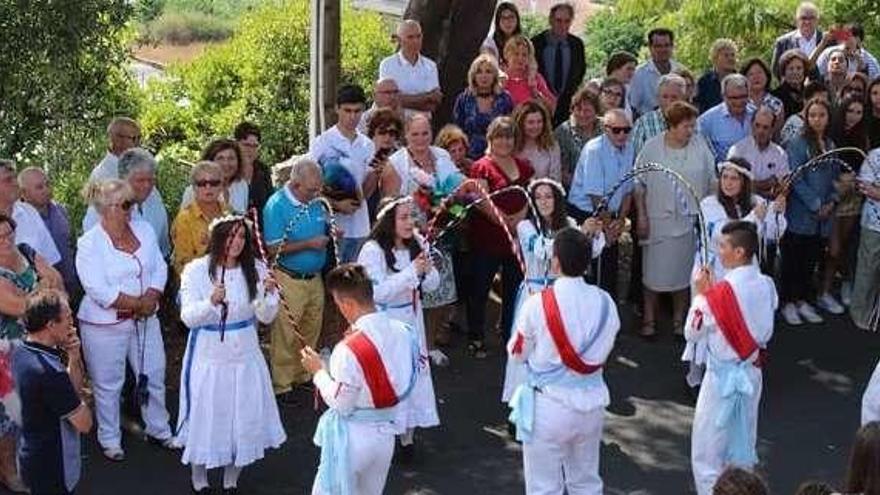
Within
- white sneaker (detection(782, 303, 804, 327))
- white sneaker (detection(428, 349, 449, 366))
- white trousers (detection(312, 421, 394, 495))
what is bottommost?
white sneaker (detection(428, 349, 449, 366))

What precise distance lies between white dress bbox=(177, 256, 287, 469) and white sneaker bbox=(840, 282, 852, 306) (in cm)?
566

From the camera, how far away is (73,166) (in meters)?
12.4

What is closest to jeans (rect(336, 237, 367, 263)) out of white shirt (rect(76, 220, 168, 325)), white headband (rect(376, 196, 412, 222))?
white headband (rect(376, 196, 412, 222))

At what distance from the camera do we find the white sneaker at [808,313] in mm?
11992

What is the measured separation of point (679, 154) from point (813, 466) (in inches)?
108

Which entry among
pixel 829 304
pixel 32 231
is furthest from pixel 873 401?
pixel 32 231

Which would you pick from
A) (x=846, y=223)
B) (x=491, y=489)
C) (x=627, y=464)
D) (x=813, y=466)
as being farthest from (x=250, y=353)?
(x=846, y=223)

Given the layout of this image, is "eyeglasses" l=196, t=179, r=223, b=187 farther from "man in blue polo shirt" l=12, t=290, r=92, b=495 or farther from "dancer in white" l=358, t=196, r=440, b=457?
"man in blue polo shirt" l=12, t=290, r=92, b=495

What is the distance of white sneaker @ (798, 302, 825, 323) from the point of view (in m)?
12.0

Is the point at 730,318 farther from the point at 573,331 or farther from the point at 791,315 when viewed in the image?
the point at 791,315

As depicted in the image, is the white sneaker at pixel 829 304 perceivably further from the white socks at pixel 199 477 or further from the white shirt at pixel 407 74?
the white socks at pixel 199 477

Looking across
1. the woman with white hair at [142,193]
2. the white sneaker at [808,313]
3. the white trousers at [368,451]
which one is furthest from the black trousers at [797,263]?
the white trousers at [368,451]

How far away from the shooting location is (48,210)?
9523 millimetres

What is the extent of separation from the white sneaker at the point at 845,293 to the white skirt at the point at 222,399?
18.8 feet
